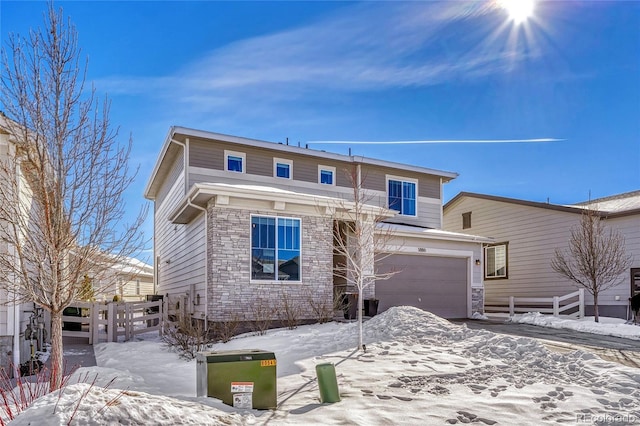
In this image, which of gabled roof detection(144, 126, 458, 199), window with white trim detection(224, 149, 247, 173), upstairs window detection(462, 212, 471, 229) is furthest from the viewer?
upstairs window detection(462, 212, 471, 229)

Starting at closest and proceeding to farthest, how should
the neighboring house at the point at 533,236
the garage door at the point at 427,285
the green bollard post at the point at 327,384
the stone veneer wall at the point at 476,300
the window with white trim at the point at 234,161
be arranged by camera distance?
1. the green bollard post at the point at 327,384
2. the garage door at the point at 427,285
3. the window with white trim at the point at 234,161
4. the neighboring house at the point at 533,236
5. the stone veneer wall at the point at 476,300

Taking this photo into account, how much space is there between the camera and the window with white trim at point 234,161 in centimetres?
1620

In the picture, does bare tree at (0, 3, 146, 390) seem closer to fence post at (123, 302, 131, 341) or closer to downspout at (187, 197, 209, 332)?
downspout at (187, 197, 209, 332)

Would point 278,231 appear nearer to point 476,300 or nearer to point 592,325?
point 476,300

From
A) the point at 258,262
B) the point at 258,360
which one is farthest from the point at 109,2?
the point at 258,360

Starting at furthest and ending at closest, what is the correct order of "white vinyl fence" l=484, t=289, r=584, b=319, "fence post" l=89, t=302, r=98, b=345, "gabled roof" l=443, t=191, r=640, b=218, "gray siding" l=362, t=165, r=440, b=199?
"gray siding" l=362, t=165, r=440, b=199 → "white vinyl fence" l=484, t=289, r=584, b=319 → "gabled roof" l=443, t=191, r=640, b=218 → "fence post" l=89, t=302, r=98, b=345

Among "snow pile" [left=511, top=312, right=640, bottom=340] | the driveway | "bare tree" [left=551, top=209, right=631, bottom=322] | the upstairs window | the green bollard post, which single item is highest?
the upstairs window

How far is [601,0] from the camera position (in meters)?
12.3

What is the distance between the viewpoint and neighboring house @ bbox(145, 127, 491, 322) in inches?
493

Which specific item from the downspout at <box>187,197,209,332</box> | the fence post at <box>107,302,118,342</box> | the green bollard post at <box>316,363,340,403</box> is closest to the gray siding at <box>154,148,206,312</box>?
the downspout at <box>187,197,209,332</box>

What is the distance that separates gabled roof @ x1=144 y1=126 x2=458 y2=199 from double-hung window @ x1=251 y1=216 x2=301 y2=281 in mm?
4217

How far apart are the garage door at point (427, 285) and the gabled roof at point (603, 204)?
429cm

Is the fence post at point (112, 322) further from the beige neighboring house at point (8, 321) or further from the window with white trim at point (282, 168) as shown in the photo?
the window with white trim at point (282, 168)

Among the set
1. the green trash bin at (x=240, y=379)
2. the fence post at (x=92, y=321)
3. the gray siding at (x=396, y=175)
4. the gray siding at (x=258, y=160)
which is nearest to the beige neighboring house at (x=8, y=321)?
the fence post at (x=92, y=321)
